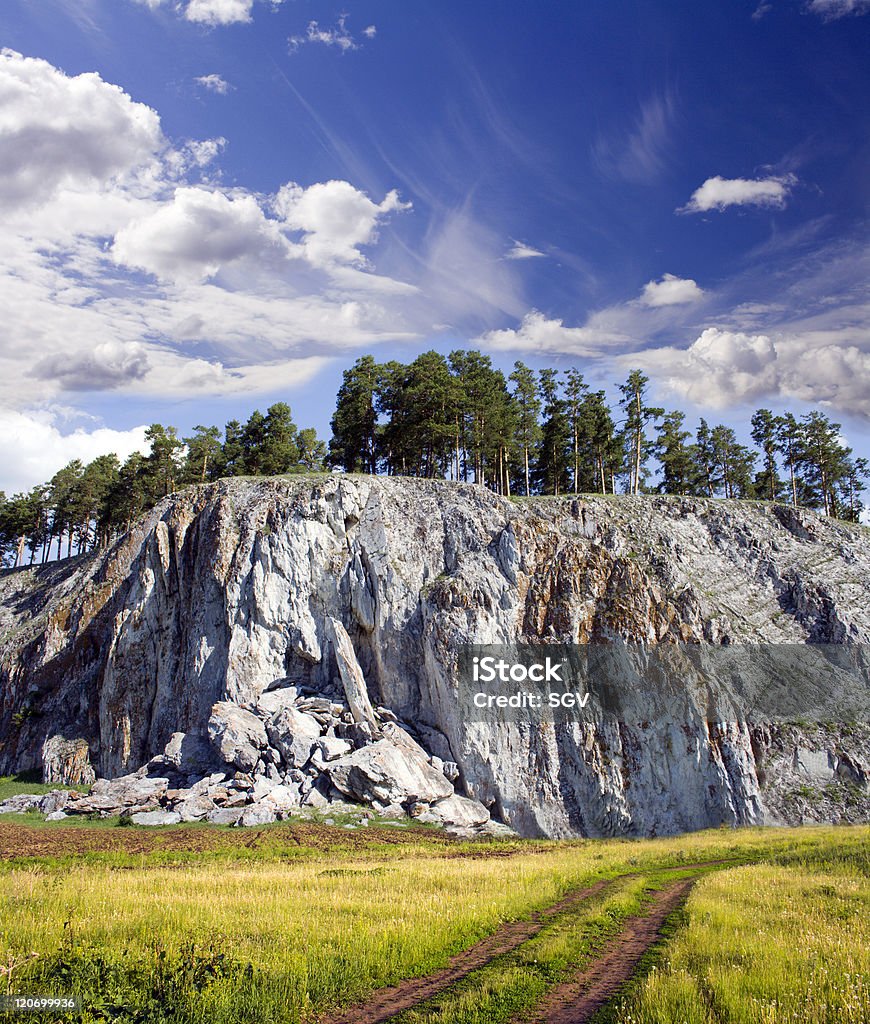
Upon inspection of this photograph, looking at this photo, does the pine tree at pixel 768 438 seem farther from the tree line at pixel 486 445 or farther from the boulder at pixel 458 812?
the boulder at pixel 458 812

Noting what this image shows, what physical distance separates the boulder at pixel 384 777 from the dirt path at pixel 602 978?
23617 millimetres

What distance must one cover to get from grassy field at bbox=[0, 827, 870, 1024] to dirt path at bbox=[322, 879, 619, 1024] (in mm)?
283

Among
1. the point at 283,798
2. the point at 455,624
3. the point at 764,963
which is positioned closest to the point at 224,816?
the point at 283,798

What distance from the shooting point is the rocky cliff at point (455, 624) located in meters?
40.1

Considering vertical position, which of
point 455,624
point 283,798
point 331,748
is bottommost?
point 283,798

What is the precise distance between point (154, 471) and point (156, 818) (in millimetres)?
45033

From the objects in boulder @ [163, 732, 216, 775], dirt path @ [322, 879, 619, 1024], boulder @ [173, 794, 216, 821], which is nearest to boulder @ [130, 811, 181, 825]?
boulder @ [173, 794, 216, 821]

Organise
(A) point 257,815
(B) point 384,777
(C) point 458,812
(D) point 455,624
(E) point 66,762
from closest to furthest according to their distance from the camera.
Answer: (A) point 257,815 < (B) point 384,777 < (C) point 458,812 < (D) point 455,624 < (E) point 66,762

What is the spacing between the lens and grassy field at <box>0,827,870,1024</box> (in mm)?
9664

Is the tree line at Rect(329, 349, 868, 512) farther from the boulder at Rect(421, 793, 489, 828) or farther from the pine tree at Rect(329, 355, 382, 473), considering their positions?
the boulder at Rect(421, 793, 489, 828)

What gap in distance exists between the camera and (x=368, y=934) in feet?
42.1

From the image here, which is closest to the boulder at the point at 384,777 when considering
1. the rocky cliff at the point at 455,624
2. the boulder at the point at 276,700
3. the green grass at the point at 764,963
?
the rocky cliff at the point at 455,624

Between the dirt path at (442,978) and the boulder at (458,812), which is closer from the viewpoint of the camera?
the dirt path at (442,978)

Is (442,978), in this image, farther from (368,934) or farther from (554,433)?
(554,433)
